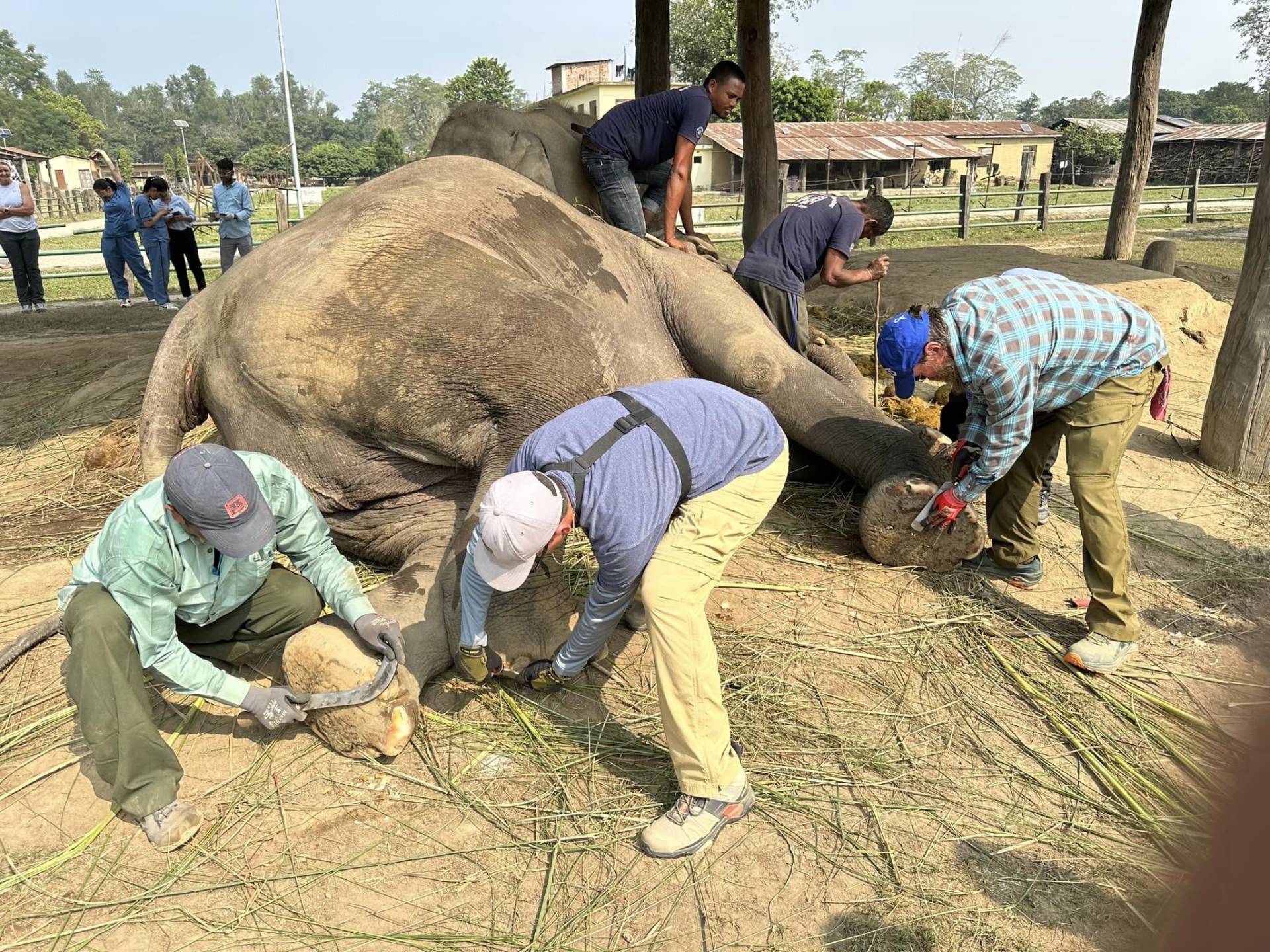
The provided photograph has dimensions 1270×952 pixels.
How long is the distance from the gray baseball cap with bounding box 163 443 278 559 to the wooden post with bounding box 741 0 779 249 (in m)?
6.80

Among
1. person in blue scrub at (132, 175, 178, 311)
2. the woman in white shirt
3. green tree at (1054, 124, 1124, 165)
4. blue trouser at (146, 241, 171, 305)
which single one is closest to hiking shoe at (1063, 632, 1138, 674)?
person in blue scrub at (132, 175, 178, 311)

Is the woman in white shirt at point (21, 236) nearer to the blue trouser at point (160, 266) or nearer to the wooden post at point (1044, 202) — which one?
the blue trouser at point (160, 266)

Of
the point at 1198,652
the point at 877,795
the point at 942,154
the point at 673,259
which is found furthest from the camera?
the point at 942,154

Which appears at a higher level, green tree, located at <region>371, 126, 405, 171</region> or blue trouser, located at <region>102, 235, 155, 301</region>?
green tree, located at <region>371, 126, 405, 171</region>

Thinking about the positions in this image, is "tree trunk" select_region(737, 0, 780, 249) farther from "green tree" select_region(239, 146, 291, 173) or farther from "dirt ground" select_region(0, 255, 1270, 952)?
"green tree" select_region(239, 146, 291, 173)

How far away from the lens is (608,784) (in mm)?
2805

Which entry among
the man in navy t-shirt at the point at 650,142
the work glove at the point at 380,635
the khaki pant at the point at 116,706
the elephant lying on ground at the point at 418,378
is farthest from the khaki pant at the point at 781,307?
the khaki pant at the point at 116,706

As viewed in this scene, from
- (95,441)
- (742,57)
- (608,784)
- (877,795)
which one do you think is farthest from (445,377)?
(742,57)

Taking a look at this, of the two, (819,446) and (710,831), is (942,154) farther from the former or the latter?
(710,831)

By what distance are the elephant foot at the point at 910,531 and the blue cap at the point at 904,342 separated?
1.92 feet

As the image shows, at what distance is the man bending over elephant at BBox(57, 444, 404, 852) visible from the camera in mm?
2543

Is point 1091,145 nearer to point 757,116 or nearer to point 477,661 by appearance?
point 757,116

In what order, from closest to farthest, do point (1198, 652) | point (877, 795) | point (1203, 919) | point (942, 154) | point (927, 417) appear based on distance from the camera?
point (1203, 919), point (877, 795), point (1198, 652), point (927, 417), point (942, 154)

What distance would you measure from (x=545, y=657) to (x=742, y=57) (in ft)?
25.3
